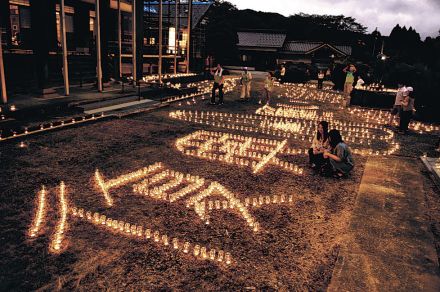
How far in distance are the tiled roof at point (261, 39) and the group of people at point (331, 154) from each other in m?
43.4

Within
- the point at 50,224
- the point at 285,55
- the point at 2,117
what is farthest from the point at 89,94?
the point at 285,55

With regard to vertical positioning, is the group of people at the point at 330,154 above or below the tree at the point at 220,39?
below

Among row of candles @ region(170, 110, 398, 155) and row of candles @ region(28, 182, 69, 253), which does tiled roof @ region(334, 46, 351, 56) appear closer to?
row of candles @ region(170, 110, 398, 155)

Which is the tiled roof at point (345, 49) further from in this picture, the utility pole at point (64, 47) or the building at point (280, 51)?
the utility pole at point (64, 47)

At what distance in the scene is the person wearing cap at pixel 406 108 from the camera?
1207 cm

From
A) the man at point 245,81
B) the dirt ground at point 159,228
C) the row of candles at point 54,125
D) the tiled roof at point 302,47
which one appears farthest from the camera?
the tiled roof at point 302,47

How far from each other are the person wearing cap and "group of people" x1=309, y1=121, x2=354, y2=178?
20.9 feet

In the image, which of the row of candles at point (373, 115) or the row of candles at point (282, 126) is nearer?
the row of candles at point (282, 126)

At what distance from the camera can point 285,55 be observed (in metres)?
49.1

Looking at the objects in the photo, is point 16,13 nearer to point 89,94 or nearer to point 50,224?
point 89,94

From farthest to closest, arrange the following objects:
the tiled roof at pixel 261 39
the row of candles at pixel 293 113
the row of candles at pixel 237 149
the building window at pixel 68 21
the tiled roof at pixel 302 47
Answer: the tiled roof at pixel 302 47
the tiled roof at pixel 261 39
the building window at pixel 68 21
the row of candles at pixel 293 113
the row of candles at pixel 237 149

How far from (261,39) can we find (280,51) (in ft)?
12.4

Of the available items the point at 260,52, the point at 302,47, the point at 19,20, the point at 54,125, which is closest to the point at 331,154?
the point at 54,125

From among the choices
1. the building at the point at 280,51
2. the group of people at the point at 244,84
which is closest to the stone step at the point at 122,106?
the group of people at the point at 244,84
